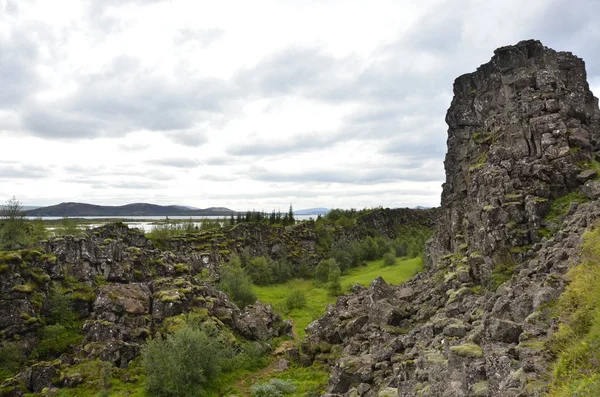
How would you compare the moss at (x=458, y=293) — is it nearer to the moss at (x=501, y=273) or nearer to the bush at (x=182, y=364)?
the moss at (x=501, y=273)

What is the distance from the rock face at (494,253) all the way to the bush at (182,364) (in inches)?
418

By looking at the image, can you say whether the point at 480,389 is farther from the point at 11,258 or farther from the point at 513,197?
the point at 11,258

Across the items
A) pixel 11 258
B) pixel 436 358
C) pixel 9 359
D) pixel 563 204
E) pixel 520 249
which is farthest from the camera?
pixel 11 258

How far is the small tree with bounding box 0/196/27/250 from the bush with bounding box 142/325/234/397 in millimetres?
29161

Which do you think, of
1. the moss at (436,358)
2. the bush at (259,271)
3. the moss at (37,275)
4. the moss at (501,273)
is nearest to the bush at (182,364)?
the moss at (37,275)

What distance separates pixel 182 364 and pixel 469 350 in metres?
28.3

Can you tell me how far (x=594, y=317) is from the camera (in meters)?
13.6

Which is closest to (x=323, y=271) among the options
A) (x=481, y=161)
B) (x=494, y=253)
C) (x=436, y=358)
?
(x=481, y=161)

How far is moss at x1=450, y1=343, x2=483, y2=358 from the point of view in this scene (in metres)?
16.9

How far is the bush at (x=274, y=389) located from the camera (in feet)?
113

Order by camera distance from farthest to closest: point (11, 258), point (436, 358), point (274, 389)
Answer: point (11, 258) < point (274, 389) < point (436, 358)

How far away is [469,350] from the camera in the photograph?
56.6ft

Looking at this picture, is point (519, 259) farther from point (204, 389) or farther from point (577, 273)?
point (204, 389)

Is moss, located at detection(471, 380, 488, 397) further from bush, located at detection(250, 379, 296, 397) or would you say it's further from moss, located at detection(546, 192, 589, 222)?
bush, located at detection(250, 379, 296, 397)
